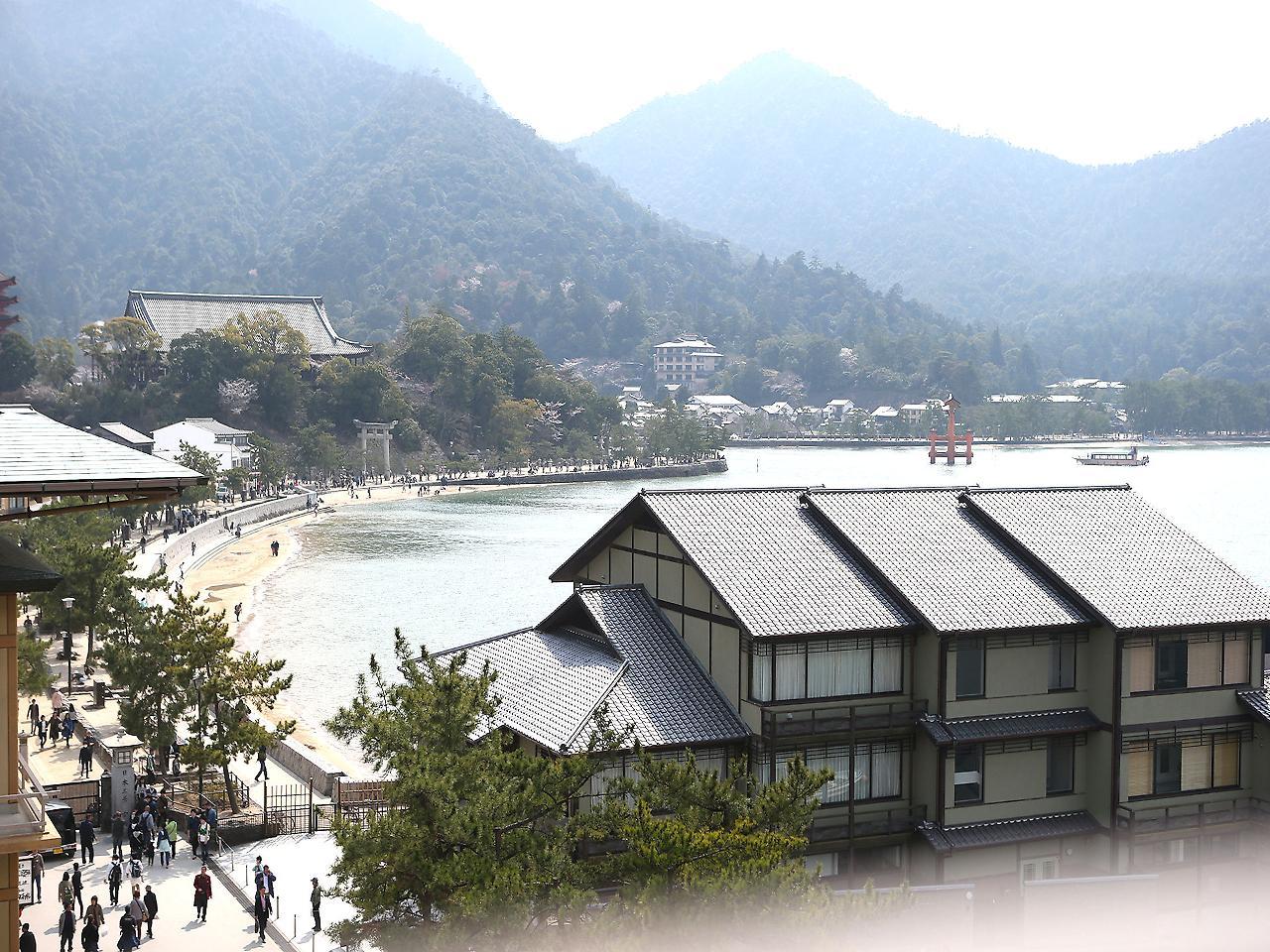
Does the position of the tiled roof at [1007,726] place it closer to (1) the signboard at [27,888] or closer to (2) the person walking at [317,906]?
(2) the person walking at [317,906]

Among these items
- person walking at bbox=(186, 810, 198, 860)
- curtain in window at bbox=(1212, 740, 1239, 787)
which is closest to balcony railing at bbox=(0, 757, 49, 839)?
person walking at bbox=(186, 810, 198, 860)

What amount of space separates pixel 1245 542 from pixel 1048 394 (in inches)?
4711

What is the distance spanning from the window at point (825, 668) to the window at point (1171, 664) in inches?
115

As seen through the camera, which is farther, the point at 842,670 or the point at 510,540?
the point at 510,540

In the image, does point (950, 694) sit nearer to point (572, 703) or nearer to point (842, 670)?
point (842, 670)

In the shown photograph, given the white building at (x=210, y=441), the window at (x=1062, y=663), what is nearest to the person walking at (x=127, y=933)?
the window at (x=1062, y=663)

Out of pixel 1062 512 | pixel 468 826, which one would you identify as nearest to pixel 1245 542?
pixel 1062 512

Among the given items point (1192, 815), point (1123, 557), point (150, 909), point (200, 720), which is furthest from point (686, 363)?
point (150, 909)

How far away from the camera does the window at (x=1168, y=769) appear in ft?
47.3

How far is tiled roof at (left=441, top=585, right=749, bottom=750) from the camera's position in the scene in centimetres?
1306

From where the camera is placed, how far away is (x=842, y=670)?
1363cm

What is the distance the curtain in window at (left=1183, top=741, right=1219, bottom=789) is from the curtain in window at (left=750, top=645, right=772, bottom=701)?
4908 millimetres

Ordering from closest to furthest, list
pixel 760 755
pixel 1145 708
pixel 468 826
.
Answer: pixel 468 826, pixel 760 755, pixel 1145 708

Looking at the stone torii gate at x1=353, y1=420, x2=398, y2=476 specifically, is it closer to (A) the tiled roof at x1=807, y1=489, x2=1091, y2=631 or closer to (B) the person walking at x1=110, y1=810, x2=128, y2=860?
(B) the person walking at x1=110, y1=810, x2=128, y2=860
